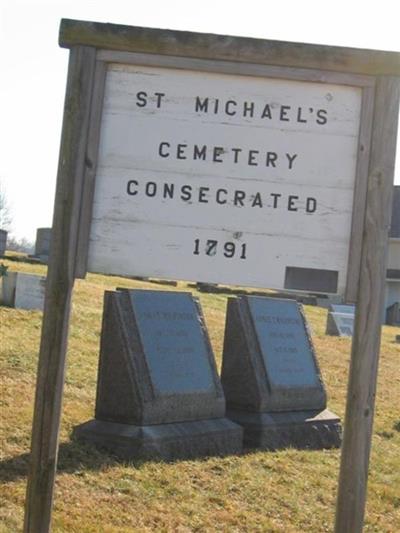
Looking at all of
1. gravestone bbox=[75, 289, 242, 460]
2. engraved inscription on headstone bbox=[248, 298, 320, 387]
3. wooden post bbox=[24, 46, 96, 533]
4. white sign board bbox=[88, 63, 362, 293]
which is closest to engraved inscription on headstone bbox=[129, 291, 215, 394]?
gravestone bbox=[75, 289, 242, 460]

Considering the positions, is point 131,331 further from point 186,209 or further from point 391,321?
point 391,321

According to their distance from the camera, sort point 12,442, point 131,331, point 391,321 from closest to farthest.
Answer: point 12,442, point 131,331, point 391,321

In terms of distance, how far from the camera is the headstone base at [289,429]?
784 centimetres

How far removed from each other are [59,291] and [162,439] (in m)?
3.11

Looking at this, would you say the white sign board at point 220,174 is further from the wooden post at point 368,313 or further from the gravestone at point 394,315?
the gravestone at point 394,315

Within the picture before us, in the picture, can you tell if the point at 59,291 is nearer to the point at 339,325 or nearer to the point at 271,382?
the point at 271,382

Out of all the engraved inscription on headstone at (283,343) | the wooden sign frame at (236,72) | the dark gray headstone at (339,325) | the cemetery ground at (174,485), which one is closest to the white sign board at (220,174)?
the wooden sign frame at (236,72)

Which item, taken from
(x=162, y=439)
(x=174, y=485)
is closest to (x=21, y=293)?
(x=162, y=439)

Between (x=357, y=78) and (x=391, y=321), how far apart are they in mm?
39616

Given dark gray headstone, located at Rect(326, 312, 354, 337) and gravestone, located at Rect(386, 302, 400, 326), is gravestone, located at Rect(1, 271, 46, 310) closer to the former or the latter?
dark gray headstone, located at Rect(326, 312, 354, 337)

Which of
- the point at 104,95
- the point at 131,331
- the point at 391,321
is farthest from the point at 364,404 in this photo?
the point at 391,321

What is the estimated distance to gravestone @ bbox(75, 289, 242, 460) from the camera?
6.85 meters

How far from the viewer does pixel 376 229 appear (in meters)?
3.96

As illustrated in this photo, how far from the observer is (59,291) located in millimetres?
3939
